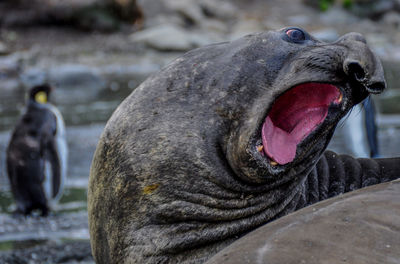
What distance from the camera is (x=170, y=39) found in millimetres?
22047

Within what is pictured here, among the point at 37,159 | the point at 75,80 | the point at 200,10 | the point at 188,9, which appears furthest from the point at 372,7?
the point at 37,159

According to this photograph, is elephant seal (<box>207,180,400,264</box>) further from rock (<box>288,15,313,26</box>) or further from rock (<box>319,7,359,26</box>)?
rock (<box>319,7,359,26</box>)

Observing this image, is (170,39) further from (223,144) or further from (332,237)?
(332,237)

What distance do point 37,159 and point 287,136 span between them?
6060 millimetres

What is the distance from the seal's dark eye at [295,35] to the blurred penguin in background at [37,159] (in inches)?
209

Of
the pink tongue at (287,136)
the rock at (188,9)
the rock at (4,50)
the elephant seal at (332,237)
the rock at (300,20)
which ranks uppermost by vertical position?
the rock at (188,9)

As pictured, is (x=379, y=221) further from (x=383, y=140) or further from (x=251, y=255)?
(x=383, y=140)

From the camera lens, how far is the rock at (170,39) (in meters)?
21.6

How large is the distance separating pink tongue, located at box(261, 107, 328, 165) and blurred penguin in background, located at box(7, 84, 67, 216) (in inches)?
211

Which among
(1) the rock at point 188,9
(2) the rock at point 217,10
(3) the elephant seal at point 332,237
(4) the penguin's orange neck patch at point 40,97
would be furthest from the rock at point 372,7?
(3) the elephant seal at point 332,237

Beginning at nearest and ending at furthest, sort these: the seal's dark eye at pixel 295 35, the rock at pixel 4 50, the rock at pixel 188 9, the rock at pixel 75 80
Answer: the seal's dark eye at pixel 295 35, the rock at pixel 75 80, the rock at pixel 4 50, the rock at pixel 188 9

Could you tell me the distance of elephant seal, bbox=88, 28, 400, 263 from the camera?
2.60 m

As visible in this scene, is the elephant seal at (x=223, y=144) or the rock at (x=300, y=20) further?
the rock at (x=300, y=20)

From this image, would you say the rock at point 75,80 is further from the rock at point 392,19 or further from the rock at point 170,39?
the rock at point 392,19
